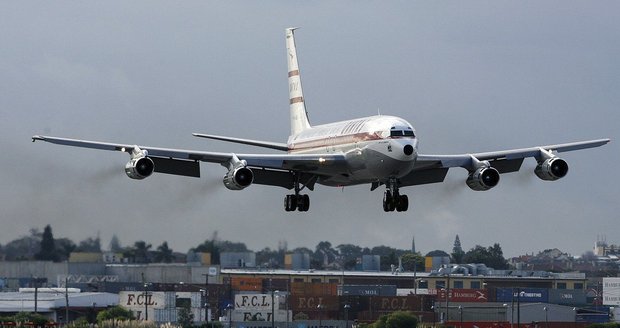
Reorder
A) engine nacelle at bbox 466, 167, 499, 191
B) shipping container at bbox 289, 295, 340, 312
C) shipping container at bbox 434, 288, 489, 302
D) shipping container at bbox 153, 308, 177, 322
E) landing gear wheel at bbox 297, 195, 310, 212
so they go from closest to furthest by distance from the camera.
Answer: engine nacelle at bbox 466, 167, 499, 191, landing gear wheel at bbox 297, 195, 310, 212, shipping container at bbox 153, 308, 177, 322, shipping container at bbox 289, 295, 340, 312, shipping container at bbox 434, 288, 489, 302

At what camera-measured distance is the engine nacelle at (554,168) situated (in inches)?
3723

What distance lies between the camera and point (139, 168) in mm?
88375

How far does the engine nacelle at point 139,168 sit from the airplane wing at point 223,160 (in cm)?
63

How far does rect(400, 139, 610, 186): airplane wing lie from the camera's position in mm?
93125

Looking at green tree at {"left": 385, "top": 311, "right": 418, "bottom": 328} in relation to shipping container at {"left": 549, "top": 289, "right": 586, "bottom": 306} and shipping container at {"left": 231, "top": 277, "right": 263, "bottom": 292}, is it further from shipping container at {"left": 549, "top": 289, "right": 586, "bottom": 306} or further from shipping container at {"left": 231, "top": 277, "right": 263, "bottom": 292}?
shipping container at {"left": 231, "top": 277, "right": 263, "bottom": 292}

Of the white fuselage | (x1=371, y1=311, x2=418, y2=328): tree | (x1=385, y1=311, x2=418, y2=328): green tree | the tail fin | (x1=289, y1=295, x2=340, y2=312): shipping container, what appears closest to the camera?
the white fuselage

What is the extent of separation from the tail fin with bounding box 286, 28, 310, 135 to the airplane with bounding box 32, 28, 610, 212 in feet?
41.2

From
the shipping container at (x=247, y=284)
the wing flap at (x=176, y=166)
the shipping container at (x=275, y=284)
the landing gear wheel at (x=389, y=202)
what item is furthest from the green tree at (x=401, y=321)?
the shipping container at (x=247, y=284)

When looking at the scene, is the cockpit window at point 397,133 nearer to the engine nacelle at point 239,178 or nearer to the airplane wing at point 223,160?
the airplane wing at point 223,160

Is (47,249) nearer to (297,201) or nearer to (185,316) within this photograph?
(185,316)

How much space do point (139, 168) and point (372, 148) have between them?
47.8 ft

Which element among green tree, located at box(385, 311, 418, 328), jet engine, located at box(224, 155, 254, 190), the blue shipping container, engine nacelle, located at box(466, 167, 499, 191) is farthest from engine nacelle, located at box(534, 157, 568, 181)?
the blue shipping container

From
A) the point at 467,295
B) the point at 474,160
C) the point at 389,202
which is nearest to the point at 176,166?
the point at 389,202

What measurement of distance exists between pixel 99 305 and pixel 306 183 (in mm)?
62240
